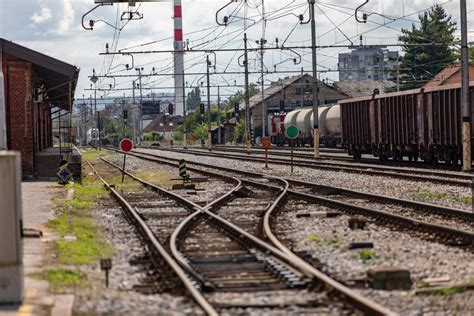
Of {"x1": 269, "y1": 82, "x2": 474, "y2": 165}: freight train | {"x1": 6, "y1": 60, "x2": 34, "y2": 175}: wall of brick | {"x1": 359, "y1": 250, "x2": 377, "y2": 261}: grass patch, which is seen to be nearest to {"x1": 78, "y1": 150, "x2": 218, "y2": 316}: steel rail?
{"x1": 359, "y1": 250, "x2": 377, "y2": 261}: grass patch

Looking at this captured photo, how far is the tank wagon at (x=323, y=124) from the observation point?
65000 mm

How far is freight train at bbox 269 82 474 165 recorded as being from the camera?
3412cm

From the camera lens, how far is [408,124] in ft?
127

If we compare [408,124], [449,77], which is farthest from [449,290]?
[449,77]

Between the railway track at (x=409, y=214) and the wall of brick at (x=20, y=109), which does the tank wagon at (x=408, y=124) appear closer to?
the railway track at (x=409, y=214)

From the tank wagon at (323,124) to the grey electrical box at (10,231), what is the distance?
53.7m

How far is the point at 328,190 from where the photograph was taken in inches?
975

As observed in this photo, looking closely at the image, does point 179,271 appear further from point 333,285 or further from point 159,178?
point 159,178

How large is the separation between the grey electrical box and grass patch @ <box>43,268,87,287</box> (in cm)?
109

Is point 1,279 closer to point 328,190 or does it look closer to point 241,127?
point 328,190

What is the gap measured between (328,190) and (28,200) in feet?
24.5

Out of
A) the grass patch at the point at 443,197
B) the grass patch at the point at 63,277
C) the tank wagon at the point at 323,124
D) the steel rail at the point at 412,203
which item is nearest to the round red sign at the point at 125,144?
the steel rail at the point at 412,203

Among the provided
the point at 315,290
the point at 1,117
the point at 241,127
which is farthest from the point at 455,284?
the point at 241,127

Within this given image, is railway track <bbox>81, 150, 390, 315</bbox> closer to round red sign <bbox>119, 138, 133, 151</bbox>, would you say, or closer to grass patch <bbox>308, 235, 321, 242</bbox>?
grass patch <bbox>308, 235, 321, 242</bbox>
